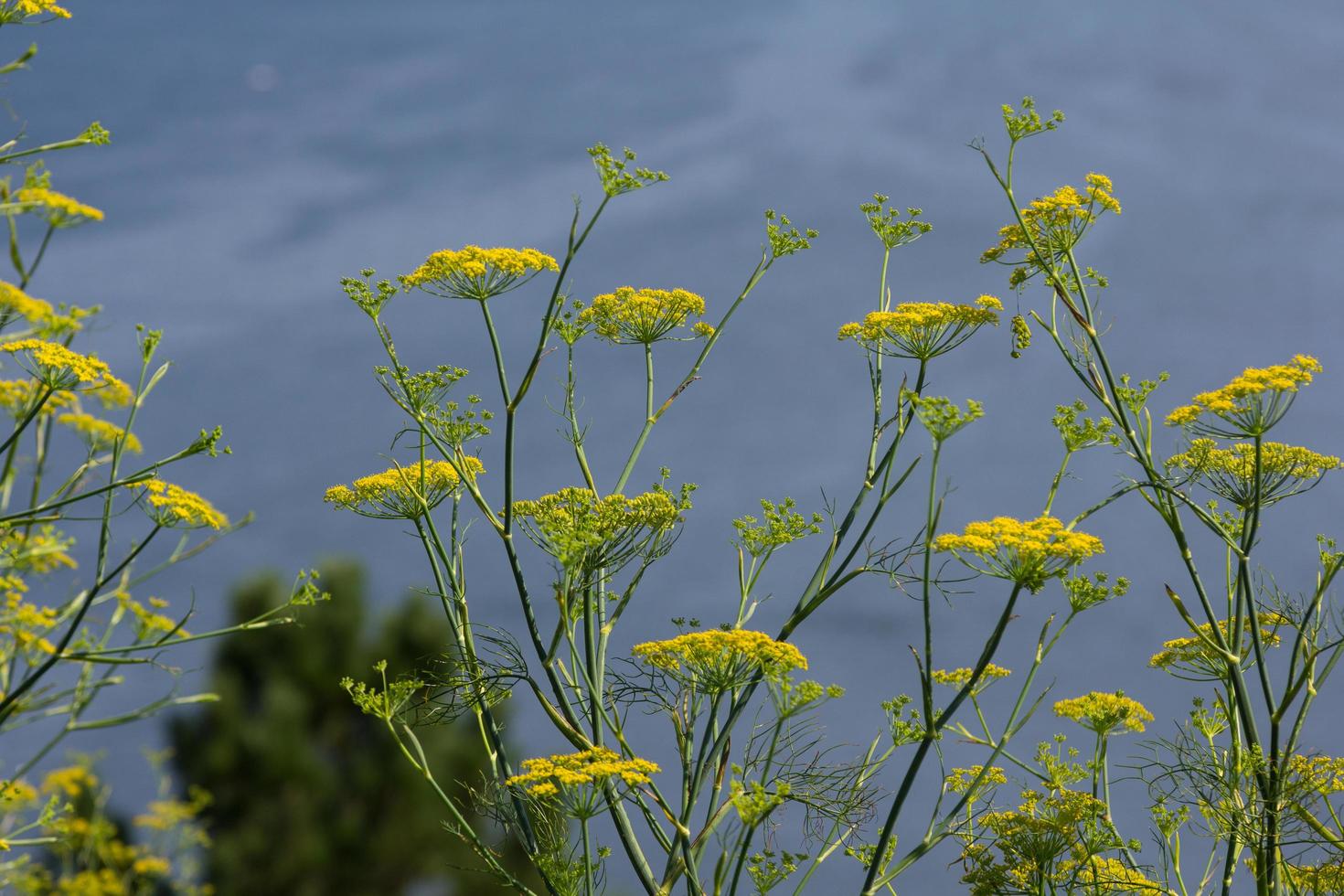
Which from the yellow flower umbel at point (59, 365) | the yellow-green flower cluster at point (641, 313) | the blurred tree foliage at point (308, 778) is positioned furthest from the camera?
the blurred tree foliage at point (308, 778)

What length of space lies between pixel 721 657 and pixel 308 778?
10.9 metres

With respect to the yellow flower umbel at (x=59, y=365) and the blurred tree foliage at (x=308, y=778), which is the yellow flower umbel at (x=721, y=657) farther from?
the blurred tree foliage at (x=308, y=778)

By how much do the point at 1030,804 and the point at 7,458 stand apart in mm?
4559

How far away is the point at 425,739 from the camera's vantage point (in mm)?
14812

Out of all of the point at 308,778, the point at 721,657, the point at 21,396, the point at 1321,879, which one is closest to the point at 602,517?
the point at 721,657

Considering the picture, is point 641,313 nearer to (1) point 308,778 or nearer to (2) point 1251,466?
(2) point 1251,466

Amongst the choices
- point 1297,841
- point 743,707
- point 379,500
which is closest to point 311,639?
point 379,500

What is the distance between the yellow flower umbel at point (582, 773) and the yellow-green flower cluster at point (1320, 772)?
306cm

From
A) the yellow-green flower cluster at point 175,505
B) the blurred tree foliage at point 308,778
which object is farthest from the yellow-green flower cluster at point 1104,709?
the blurred tree foliage at point 308,778

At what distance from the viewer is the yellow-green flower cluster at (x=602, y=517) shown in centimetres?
520

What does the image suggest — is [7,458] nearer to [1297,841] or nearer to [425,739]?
[1297,841]

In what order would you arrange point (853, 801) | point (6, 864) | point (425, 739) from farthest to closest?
point (425, 739) → point (853, 801) → point (6, 864)

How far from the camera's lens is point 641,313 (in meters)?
6.25

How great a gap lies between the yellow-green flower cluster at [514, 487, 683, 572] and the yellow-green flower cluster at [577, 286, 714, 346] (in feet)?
3.48
